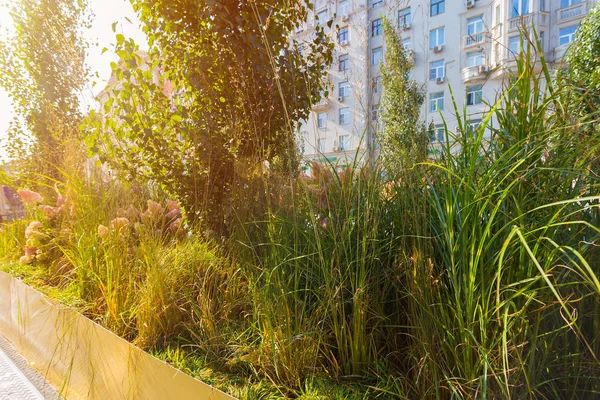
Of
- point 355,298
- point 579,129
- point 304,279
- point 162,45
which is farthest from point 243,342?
point 162,45

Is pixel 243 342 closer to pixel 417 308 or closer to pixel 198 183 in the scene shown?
pixel 417 308

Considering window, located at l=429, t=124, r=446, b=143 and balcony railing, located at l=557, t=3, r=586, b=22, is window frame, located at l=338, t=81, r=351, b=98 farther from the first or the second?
balcony railing, located at l=557, t=3, r=586, b=22

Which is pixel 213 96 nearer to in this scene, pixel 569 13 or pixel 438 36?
pixel 569 13

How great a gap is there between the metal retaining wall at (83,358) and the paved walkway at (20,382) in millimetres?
45

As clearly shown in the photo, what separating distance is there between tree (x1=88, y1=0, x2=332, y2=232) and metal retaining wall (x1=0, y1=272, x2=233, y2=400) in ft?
3.12

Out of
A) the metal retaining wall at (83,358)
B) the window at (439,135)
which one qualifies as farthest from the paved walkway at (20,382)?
the window at (439,135)

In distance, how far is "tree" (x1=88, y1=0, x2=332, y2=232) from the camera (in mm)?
2396

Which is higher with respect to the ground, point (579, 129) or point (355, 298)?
point (579, 129)

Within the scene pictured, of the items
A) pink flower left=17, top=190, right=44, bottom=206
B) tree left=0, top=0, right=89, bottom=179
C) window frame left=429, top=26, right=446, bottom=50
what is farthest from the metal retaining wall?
window frame left=429, top=26, right=446, bottom=50

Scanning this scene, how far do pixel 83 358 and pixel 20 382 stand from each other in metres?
0.58

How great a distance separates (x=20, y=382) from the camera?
94.1 inches

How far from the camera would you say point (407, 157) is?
1459 mm

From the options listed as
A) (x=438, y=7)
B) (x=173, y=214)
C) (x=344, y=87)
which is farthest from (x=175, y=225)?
(x=438, y=7)

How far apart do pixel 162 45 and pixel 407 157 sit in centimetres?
193
